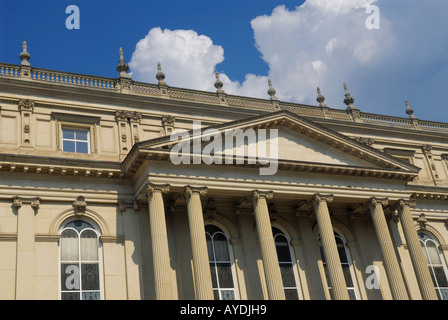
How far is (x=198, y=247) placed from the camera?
2466cm

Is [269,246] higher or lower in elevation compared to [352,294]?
higher

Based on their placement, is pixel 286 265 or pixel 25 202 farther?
pixel 286 265

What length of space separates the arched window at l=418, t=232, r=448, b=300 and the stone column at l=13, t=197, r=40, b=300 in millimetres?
22535

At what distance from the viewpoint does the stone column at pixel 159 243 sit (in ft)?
76.9

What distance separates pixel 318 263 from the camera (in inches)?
1177

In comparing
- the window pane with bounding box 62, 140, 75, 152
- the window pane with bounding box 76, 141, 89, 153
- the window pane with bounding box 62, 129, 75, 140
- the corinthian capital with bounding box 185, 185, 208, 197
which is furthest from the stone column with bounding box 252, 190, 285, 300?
the window pane with bounding box 62, 129, 75, 140

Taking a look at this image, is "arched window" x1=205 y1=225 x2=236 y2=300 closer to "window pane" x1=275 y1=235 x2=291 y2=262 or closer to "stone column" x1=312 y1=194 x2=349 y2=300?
"window pane" x1=275 y1=235 x2=291 y2=262

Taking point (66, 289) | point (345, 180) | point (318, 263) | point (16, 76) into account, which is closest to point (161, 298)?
point (66, 289)

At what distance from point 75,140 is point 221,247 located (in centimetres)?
923

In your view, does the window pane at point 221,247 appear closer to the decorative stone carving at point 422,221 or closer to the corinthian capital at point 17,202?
the corinthian capital at point 17,202

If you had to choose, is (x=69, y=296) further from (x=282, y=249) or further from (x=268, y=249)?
(x=282, y=249)

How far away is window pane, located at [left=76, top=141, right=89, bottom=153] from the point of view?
28.4m

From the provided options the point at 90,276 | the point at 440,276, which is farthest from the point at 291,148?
the point at 440,276

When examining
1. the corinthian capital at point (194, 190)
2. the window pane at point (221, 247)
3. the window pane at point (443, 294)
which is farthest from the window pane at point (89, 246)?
the window pane at point (443, 294)
